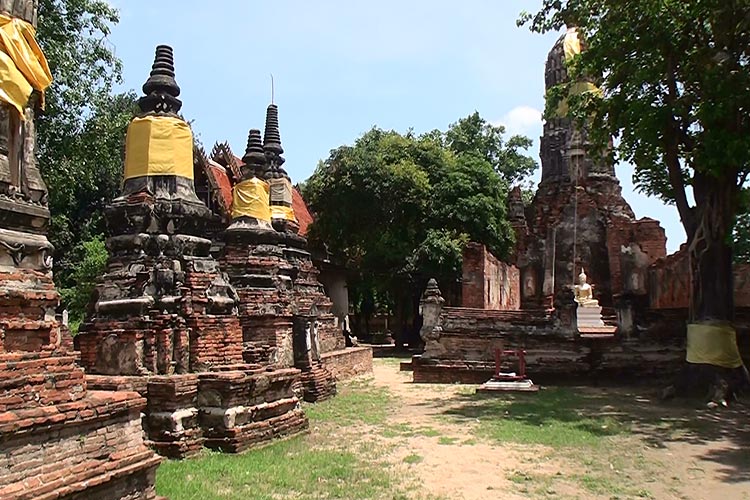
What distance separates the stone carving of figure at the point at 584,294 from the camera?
21.2 metres

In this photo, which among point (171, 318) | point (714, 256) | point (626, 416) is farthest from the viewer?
point (714, 256)

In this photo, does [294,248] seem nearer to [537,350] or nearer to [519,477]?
[537,350]

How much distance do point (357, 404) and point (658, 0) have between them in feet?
27.2

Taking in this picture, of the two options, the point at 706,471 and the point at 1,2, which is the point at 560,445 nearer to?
the point at 706,471

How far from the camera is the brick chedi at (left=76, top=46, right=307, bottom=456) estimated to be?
7.72 m

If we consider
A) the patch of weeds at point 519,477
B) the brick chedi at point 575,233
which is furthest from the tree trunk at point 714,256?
the brick chedi at point 575,233

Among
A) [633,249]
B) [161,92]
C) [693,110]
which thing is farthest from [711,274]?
[161,92]

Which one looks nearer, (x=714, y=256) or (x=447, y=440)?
(x=447, y=440)

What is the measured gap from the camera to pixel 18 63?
15.9ft

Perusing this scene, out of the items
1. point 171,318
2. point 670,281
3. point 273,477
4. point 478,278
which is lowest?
point 273,477

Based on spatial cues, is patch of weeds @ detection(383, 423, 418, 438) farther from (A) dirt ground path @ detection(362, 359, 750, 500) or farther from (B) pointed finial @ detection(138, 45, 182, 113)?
(B) pointed finial @ detection(138, 45, 182, 113)

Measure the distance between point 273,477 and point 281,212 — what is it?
35.9ft

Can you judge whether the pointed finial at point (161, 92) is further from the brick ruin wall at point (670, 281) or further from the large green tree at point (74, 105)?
the brick ruin wall at point (670, 281)

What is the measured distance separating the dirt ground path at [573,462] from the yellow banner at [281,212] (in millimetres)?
7476
